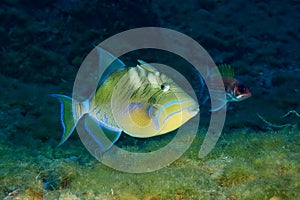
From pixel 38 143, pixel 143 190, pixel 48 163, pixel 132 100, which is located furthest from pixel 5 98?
pixel 132 100

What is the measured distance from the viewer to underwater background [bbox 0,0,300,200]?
2.44 metres

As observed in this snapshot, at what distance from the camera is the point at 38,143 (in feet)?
17.7

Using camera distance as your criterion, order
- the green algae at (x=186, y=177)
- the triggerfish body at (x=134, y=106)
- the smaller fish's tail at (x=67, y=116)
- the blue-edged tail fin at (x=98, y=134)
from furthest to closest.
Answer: the green algae at (x=186, y=177)
the smaller fish's tail at (x=67, y=116)
the blue-edged tail fin at (x=98, y=134)
the triggerfish body at (x=134, y=106)

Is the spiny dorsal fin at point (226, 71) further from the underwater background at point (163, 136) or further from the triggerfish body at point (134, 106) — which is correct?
the triggerfish body at point (134, 106)

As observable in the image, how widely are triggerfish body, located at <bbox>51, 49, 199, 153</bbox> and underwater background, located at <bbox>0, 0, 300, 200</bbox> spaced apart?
2.43 ft

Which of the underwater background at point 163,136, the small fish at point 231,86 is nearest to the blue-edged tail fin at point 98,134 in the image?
the underwater background at point 163,136

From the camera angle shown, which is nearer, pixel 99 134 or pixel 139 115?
pixel 139 115

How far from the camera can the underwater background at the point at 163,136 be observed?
2441mm

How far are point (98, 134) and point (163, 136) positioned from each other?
3.68 metres

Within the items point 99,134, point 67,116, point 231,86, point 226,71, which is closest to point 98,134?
point 99,134

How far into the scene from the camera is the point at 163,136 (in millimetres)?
5500

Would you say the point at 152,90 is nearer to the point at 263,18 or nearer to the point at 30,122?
the point at 30,122

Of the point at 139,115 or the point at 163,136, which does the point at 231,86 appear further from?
the point at 139,115

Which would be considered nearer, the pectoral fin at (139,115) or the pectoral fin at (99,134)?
the pectoral fin at (139,115)
